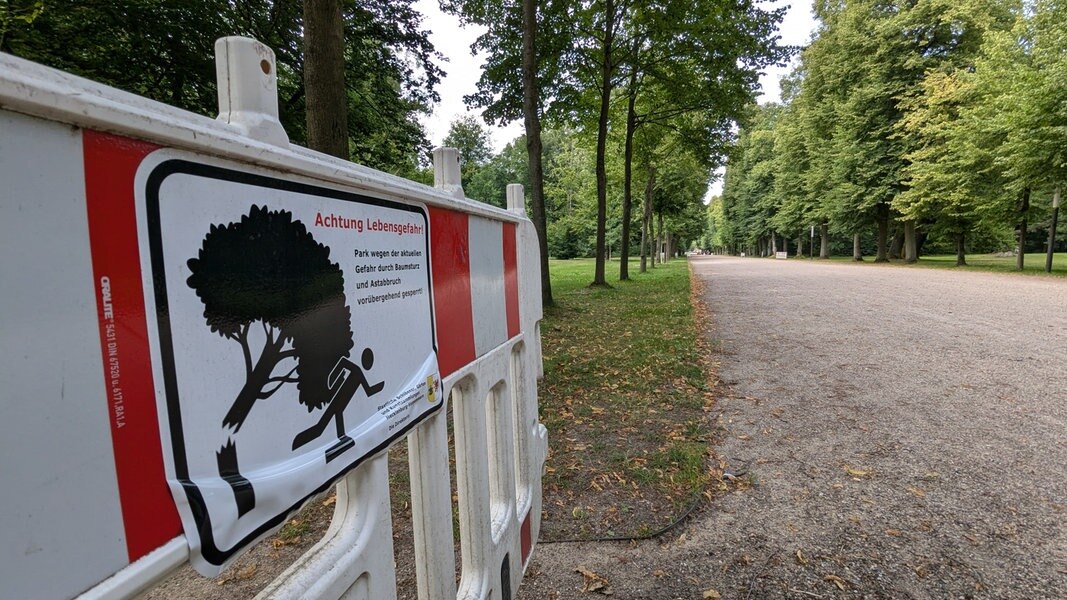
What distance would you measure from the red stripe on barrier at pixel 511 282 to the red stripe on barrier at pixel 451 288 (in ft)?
1.50

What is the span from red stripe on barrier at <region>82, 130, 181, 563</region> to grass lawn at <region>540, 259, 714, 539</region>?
2.57 meters

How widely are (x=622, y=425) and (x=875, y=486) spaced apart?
191 centimetres

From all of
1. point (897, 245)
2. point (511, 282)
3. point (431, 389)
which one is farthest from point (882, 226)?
point (431, 389)

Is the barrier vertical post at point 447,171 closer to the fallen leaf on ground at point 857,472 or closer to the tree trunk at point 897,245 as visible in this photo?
the fallen leaf on ground at point 857,472

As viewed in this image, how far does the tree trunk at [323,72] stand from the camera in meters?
4.64

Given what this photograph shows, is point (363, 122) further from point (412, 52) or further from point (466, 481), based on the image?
point (466, 481)

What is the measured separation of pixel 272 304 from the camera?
0.90m

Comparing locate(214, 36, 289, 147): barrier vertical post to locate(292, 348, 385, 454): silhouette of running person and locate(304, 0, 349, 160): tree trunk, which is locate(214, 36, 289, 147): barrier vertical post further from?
locate(304, 0, 349, 160): tree trunk

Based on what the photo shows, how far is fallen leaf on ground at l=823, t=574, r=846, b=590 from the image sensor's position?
7.81 ft

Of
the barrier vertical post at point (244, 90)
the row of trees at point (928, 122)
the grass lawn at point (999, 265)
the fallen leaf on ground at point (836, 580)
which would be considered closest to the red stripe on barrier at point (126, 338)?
the barrier vertical post at point (244, 90)

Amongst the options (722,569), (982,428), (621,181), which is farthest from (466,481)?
(621,181)

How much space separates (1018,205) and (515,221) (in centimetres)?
2854

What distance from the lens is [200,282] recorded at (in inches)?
29.9

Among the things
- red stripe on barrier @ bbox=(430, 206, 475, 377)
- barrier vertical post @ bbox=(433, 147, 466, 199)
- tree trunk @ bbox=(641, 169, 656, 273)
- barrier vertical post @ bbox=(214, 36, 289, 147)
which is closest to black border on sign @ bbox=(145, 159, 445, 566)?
barrier vertical post @ bbox=(214, 36, 289, 147)
